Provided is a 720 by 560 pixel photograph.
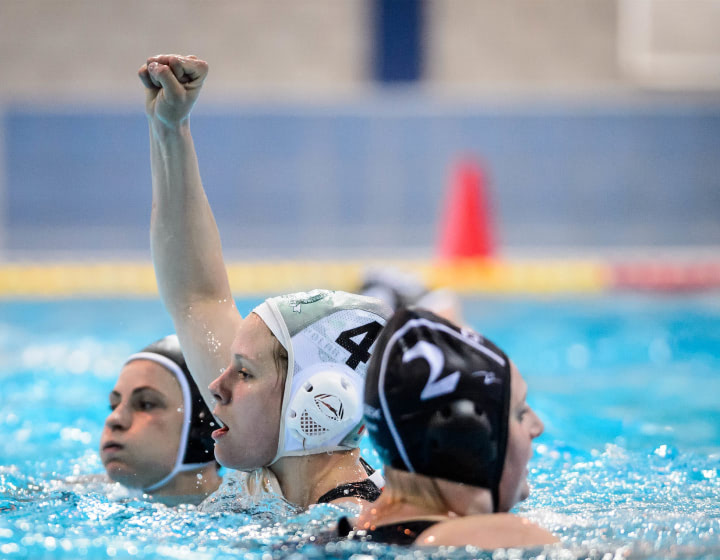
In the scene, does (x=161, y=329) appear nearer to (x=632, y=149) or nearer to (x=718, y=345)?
(x=718, y=345)

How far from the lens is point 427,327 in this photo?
80.7 inches

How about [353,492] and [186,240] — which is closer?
[353,492]

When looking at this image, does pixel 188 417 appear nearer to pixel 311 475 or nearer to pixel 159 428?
pixel 159 428

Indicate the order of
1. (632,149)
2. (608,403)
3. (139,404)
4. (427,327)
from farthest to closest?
(632,149) < (608,403) < (139,404) < (427,327)

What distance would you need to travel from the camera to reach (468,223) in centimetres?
1003

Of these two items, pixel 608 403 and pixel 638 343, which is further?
pixel 638 343

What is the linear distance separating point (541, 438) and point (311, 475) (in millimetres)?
2204

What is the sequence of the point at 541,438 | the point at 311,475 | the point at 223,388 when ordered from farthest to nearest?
the point at 541,438 → the point at 311,475 → the point at 223,388

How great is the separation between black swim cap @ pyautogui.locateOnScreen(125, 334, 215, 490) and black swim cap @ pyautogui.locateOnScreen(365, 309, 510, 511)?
1.10 m

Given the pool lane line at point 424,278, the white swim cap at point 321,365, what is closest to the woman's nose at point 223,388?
the white swim cap at point 321,365

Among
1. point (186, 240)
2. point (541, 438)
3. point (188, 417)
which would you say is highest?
point (186, 240)

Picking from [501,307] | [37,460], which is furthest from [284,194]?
[37,460]

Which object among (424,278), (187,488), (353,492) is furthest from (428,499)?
(424,278)

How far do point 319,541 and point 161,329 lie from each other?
19.1ft
